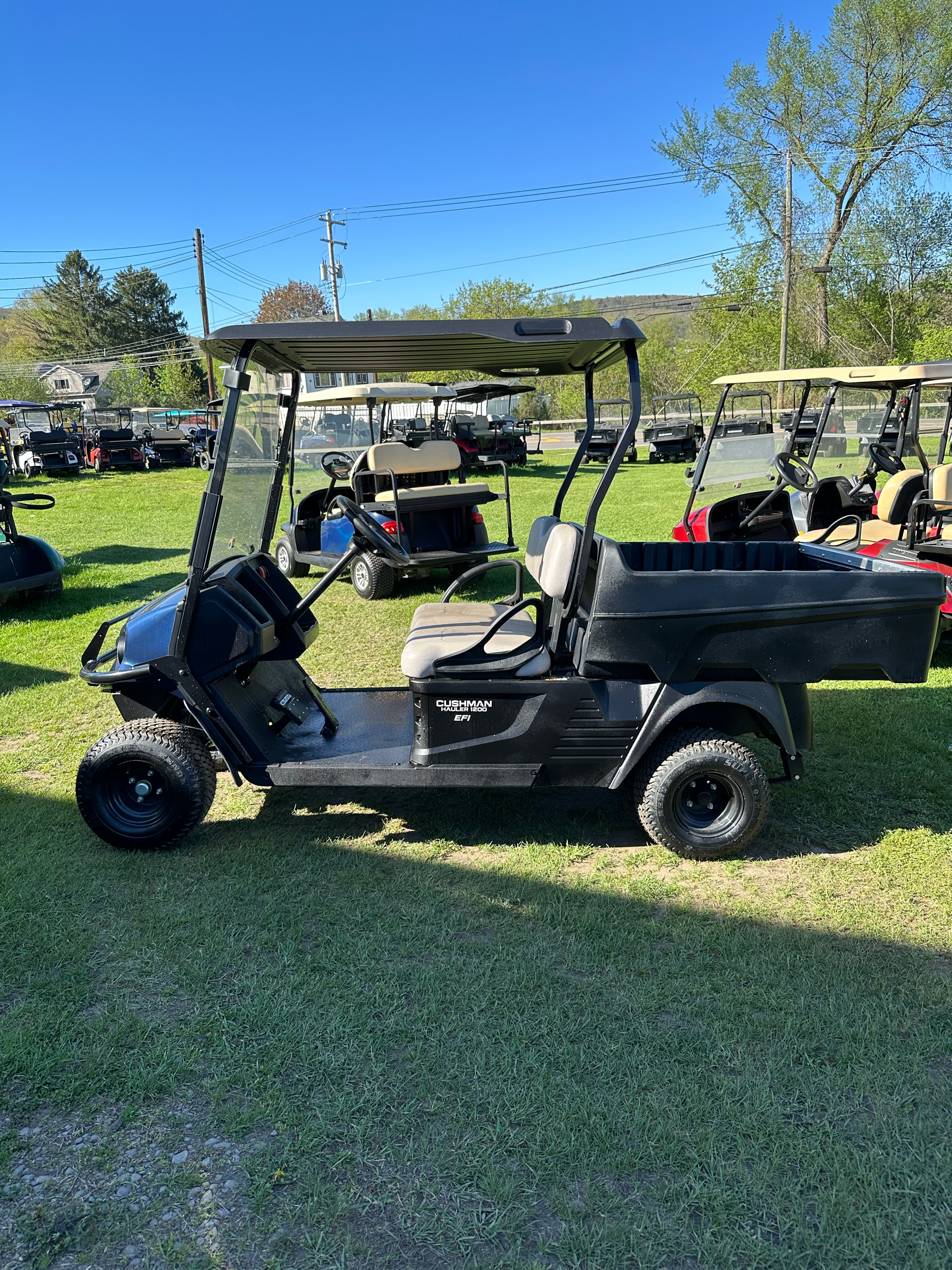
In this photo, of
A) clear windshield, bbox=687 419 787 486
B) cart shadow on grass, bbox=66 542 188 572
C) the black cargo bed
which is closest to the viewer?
the black cargo bed

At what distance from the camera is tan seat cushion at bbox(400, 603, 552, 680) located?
3.22 m

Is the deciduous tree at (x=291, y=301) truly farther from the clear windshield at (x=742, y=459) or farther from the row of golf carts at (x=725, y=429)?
the clear windshield at (x=742, y=459)

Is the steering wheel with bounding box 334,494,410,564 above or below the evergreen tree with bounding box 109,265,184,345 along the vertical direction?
below

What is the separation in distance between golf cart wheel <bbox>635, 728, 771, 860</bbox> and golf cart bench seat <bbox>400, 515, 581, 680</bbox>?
0.56m

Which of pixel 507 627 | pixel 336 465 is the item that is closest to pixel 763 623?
pixel 507 627

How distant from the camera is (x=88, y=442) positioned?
23734 millimetres

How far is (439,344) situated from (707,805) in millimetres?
1998

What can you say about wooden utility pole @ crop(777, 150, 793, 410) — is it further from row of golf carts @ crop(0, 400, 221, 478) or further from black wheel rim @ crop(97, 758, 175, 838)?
→ black wheel rim @ crop(97, 758, 175, 838)

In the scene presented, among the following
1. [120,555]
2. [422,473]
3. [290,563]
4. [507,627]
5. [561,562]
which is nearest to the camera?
[561,562]

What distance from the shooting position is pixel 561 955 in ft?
8.84

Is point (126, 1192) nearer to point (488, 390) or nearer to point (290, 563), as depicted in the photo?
point (488, 390)

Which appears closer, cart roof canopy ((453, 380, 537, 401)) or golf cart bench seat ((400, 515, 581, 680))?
golf cart bench seat ((400, 515, 581, 680))

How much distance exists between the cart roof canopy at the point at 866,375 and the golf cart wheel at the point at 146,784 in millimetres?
5349

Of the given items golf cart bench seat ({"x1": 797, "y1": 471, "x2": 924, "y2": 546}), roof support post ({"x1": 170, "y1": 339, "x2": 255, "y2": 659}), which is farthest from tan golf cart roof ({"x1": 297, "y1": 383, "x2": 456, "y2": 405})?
roof support post ({"x1": 170, "y1": 339, "x2": 255, "y2": 659})
